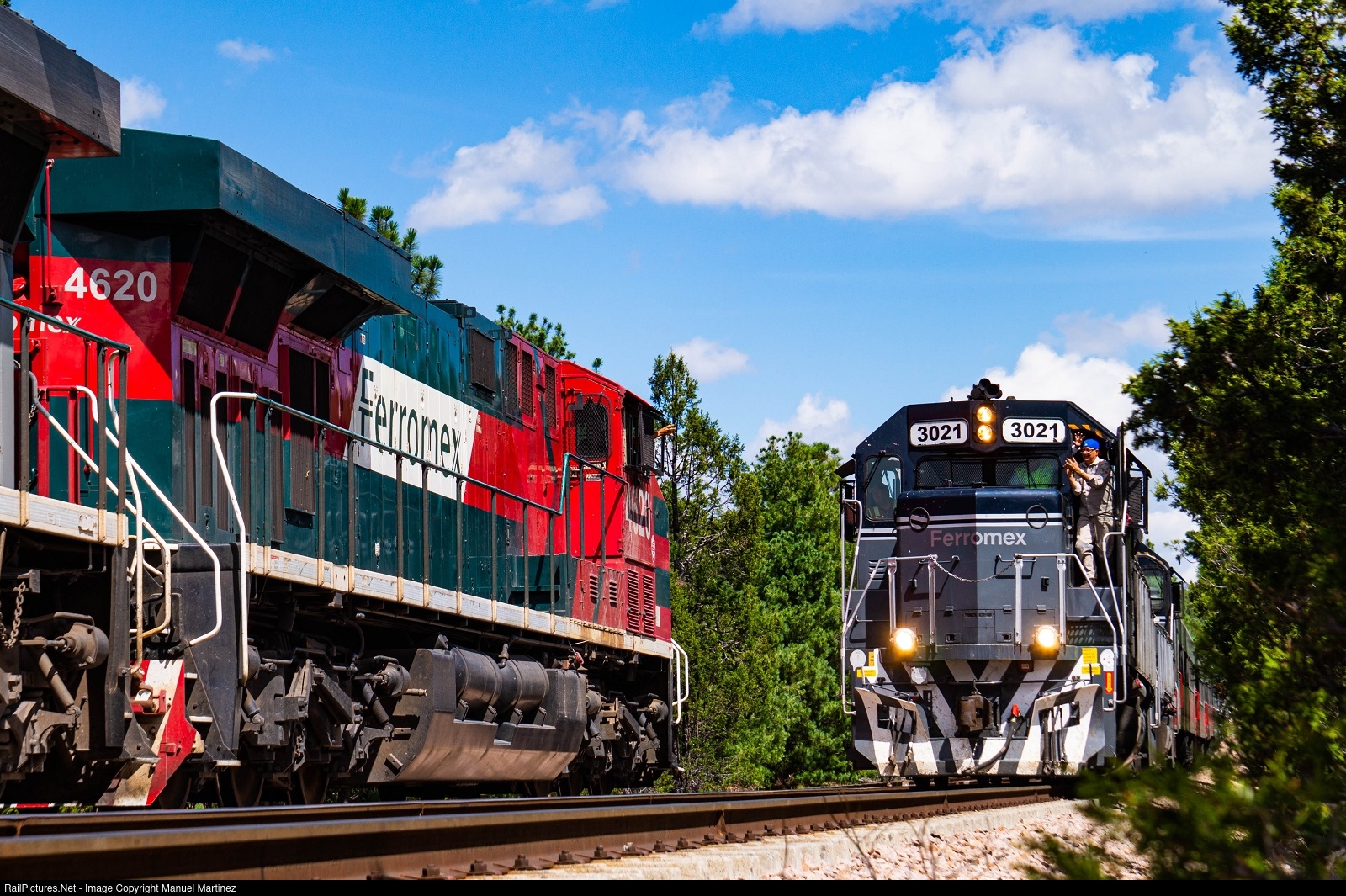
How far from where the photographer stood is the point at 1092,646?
13.7 m

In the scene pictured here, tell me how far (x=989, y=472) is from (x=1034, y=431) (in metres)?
0.65

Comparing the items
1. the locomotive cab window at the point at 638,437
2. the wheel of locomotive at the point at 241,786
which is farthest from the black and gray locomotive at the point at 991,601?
the wheel of locomotive at the point at 241,786

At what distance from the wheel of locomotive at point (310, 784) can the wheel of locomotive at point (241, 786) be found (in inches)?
17.1

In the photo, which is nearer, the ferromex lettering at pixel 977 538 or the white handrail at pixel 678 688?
the ferromex lettering at pixel 977 538

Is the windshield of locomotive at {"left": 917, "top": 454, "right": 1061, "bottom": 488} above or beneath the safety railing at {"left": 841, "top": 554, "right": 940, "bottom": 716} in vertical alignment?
above

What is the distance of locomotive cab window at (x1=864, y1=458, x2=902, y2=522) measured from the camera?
15.4 meters

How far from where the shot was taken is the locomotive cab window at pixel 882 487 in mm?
15375

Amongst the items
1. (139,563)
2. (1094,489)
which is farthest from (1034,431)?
(139,563)

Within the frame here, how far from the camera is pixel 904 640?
46.9ft

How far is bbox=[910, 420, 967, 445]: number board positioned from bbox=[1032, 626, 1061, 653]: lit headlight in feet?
7.05

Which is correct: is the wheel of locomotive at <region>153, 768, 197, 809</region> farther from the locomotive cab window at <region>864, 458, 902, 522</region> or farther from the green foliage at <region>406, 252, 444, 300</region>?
the green foliage at <region>406, 252, 444, 300</region>

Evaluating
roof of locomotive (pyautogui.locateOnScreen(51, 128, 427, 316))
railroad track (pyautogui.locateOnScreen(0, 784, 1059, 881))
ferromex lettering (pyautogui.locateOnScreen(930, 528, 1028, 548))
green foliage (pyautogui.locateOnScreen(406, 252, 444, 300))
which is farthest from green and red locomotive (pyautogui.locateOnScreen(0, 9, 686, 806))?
green foliage (pyautogui.locateOnScreen(406, 252, 444, 300))

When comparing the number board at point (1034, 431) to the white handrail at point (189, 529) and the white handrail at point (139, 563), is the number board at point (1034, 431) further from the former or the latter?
the white handrail at point (139, 563)

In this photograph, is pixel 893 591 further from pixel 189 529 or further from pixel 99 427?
pixel 99 427
